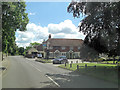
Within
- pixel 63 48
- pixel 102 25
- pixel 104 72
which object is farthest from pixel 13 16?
pixel 63 48

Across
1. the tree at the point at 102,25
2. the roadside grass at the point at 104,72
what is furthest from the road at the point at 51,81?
the tree at the point at 102,25

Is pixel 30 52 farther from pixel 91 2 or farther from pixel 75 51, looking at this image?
pixel 91 2

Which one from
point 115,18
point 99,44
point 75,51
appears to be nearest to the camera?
point 115,18

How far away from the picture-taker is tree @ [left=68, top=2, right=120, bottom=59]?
12375mm

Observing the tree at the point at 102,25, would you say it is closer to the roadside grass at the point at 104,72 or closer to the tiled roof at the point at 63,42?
the roadside grass at the point at 104,72

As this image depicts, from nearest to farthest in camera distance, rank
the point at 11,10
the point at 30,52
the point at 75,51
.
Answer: the point at 11,10, the point at 75,51, the point at 30,52

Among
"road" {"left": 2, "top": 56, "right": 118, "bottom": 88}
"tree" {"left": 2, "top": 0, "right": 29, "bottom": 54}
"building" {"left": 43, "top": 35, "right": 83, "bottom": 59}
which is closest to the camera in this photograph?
"road" {"left": 2, "top": 56, "right": 118, "bottom": 88}

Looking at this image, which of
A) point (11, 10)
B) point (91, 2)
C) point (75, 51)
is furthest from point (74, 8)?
point (75, 51)

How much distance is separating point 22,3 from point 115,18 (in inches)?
633

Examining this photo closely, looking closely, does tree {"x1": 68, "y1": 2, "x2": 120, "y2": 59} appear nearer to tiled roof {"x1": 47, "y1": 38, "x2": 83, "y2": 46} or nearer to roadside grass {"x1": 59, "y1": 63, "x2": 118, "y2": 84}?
roadside grass {"x1": 59, "y1": 63, "x2": 118, "y2": 84}

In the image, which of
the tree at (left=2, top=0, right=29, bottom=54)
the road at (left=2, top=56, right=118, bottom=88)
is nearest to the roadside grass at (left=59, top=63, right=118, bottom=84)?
the road at (left=2, top=56, right=118, bottom=88)

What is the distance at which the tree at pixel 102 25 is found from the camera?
12375 millimetres

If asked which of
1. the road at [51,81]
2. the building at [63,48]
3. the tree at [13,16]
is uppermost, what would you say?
the tree at [13,16]

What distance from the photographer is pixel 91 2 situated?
13.0 meters
